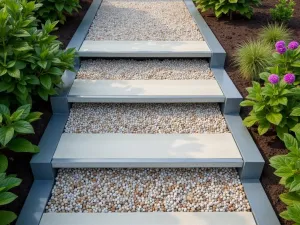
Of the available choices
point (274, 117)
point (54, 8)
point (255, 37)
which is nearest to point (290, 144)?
point (274, 117)

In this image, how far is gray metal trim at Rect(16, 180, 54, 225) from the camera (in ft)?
6.86

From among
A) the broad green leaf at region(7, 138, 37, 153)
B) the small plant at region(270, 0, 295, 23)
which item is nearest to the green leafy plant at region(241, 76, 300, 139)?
the broad green leaf at region(7, 138, 37, 153)

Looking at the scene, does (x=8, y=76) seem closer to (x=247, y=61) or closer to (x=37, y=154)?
(x=37, y=154)

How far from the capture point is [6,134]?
2.06 metres

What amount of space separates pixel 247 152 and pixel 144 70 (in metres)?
1.57

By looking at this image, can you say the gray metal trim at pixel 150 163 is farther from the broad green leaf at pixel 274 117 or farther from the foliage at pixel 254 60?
the foliage at pixel 254 60

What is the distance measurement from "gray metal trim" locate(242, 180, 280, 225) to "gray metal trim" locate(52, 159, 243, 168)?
0.57 ft

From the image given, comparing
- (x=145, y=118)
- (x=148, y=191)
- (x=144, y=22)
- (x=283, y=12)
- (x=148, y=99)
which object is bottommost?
(x=148, y=191)

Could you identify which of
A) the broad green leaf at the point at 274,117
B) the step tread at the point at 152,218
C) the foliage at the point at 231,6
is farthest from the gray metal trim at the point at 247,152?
the foliage at the point at 231,6

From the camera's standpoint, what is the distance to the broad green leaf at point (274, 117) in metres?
2.45

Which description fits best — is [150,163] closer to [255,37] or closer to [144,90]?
[144,90]

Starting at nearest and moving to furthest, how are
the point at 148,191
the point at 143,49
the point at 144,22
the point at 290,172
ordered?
the point at 290,172 → the point at 148,191 → the point at 143,49 → the point at 144,22

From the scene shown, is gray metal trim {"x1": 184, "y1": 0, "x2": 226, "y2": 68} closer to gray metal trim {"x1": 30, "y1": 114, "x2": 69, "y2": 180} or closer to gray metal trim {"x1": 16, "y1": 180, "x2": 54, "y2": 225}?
gray metal trim {"x1": 30, "y1": 114, "x2": 69, "y2": 180}

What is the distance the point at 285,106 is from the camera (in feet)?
8.34
